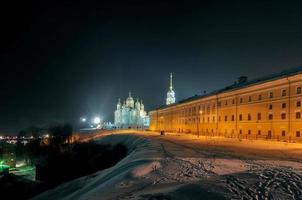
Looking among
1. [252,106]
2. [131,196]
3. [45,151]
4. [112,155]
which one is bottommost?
[45,151]

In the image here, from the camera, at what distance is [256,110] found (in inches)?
1969

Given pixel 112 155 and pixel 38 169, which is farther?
pixel 38 169

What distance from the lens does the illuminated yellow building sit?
4097cm

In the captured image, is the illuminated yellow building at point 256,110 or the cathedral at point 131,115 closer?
the illuminated yellow building at point 256,110

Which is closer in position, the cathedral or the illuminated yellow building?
the illuminated yellow building

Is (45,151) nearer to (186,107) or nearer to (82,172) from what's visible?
(186,107)

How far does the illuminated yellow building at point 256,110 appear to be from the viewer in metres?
41.0

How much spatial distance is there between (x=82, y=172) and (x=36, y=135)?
279 feet

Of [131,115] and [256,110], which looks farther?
[131,115]

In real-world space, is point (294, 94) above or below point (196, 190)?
above

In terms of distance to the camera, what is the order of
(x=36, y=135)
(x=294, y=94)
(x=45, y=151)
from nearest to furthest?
(x=294, y=94) → (x=45, y=151) → (x=36, y=135)

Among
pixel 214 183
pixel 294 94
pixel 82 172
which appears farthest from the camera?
pixel 294 94

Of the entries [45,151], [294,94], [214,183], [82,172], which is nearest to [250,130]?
[294,94]

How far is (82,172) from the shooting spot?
123ft
